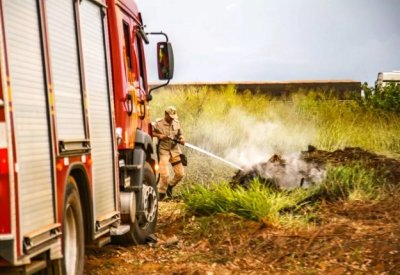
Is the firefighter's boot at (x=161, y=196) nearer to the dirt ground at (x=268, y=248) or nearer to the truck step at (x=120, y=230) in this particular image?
the dirt ground at (x=268, y=248)

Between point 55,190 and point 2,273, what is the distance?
82 centimetres

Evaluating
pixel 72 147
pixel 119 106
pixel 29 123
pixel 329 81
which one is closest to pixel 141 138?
pixel 119 106

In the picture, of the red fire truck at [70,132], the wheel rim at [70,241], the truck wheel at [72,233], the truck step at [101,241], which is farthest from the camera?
the truck step at [101,241]

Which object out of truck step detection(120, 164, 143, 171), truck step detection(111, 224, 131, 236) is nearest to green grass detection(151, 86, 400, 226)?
truck step detection(120, 164, 143, 171)

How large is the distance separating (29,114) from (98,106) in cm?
270

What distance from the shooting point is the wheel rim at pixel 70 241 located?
A: 861 centimetres

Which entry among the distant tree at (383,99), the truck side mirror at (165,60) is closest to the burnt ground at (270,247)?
the truck side mirror at (165,60)

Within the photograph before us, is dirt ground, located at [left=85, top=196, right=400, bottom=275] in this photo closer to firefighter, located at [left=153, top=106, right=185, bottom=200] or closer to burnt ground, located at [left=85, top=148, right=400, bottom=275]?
burnt ground, located at [left=85, top=148, right=400, bottom=275]

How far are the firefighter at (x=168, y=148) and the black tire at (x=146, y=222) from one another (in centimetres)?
554

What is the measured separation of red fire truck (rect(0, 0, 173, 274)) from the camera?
6996 millimetres

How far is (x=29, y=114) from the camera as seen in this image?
7367 millimetres

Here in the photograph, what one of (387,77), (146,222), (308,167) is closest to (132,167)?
(146,222)

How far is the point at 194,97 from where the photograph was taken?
2739cm

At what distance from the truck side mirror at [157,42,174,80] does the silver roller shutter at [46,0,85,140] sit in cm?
357
